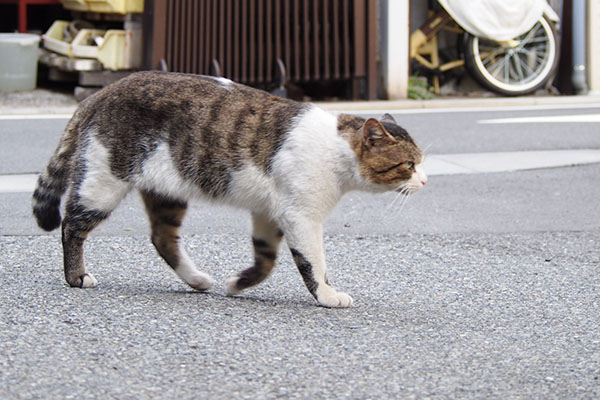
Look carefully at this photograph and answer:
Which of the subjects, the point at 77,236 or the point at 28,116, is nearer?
the point at 77,236

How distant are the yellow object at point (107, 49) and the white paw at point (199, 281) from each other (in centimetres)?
776

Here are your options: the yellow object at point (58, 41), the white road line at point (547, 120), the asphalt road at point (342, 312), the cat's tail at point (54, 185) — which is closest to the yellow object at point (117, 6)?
the yellow object at point (58, 41)

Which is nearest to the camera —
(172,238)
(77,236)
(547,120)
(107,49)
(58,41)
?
(77,236)

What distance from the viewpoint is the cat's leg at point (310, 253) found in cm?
446

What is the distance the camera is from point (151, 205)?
4.93 meters

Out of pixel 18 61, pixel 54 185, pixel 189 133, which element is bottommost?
pixel 54 185

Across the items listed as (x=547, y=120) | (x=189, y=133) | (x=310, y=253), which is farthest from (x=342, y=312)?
(x=547, y=120)

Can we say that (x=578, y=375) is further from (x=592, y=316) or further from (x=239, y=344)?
(x=239, y=344)

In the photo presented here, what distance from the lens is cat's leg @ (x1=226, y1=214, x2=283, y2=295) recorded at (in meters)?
4.78

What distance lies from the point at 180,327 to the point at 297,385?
768mm

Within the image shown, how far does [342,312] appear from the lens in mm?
4562

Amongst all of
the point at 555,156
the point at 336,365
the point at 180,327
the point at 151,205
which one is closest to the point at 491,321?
the point at 336,365

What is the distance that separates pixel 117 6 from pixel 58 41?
0.90 meters

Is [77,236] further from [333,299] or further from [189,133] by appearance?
[333,299]
